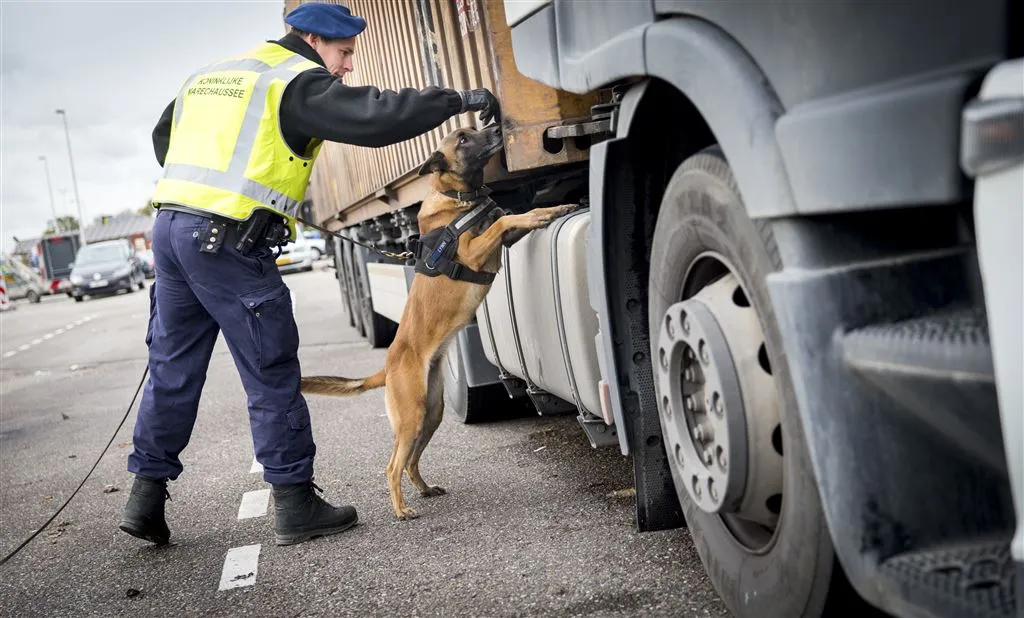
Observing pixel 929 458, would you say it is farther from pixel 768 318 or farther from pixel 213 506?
pixel 213 506

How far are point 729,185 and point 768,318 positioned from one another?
0.32 m

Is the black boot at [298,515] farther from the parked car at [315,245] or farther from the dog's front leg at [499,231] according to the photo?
the parked car at [315,245]

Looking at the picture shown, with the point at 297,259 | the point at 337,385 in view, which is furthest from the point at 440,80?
the point at 297,259

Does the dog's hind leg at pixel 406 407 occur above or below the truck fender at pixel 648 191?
below

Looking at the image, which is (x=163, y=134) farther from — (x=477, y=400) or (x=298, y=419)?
(x=477, y=400)

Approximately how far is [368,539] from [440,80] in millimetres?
2422

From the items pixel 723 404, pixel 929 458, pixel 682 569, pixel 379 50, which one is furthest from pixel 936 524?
pixel 379 50

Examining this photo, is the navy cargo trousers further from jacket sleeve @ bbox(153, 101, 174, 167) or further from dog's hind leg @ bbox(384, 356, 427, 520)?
jacket sleeve @ bbox(153, 101, 174, 167)

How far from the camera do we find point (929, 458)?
172 centimetres

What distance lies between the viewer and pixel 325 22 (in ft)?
14.9

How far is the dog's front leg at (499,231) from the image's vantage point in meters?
4.22

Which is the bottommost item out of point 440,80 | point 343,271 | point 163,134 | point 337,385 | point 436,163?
point 337,385

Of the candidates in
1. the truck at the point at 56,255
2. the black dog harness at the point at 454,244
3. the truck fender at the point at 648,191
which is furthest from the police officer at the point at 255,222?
the truck at the point at 56,255

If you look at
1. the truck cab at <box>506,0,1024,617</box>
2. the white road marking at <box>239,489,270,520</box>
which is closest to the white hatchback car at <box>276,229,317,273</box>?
the white road marking at <box>239,489,270,520</box>
